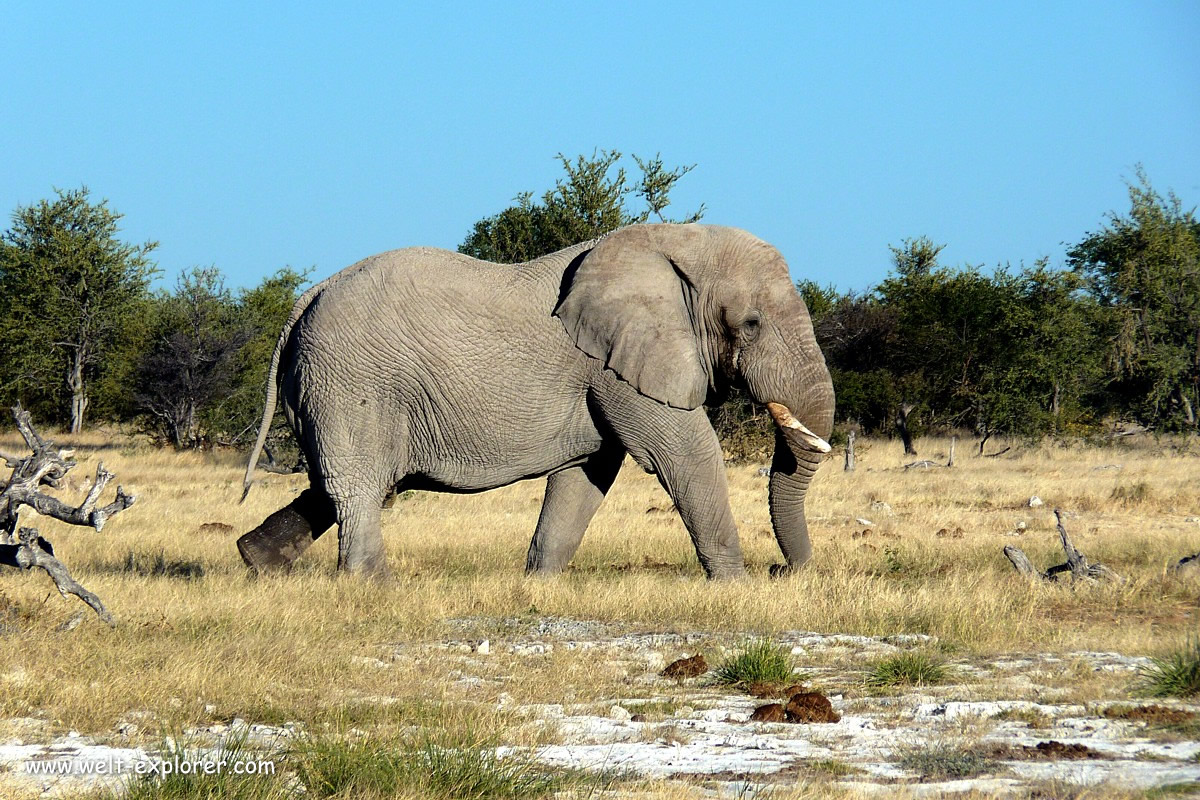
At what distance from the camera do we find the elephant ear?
10.7m

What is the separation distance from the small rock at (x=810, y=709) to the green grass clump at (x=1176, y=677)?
1539 millimetres

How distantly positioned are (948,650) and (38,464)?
5.67m

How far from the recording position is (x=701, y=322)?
35.8ft

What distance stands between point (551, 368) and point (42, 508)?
13.1ft

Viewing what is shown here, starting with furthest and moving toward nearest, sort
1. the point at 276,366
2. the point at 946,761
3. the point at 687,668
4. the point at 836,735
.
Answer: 1. the point at 276,366
2. the point at 687,668
3. the point at 836,735
4. the point at 946,761

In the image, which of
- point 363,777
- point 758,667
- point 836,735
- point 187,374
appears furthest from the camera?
point 187,374

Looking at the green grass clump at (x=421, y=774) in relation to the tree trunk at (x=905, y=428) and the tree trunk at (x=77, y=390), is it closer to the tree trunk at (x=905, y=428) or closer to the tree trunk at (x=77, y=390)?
the tree trunk at (x=905, y=428)

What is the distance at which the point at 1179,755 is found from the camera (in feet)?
17.7

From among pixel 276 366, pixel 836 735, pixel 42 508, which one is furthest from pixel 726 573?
pixel 42 508

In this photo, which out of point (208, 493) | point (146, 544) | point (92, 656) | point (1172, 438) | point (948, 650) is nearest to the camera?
point (92, 656)

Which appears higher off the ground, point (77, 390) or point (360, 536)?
point (77, 390)

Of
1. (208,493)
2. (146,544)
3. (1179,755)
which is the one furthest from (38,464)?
(208,493)

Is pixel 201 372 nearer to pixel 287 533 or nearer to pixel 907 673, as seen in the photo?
pixel 287 533

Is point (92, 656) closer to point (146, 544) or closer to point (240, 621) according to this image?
point (240, 621)
